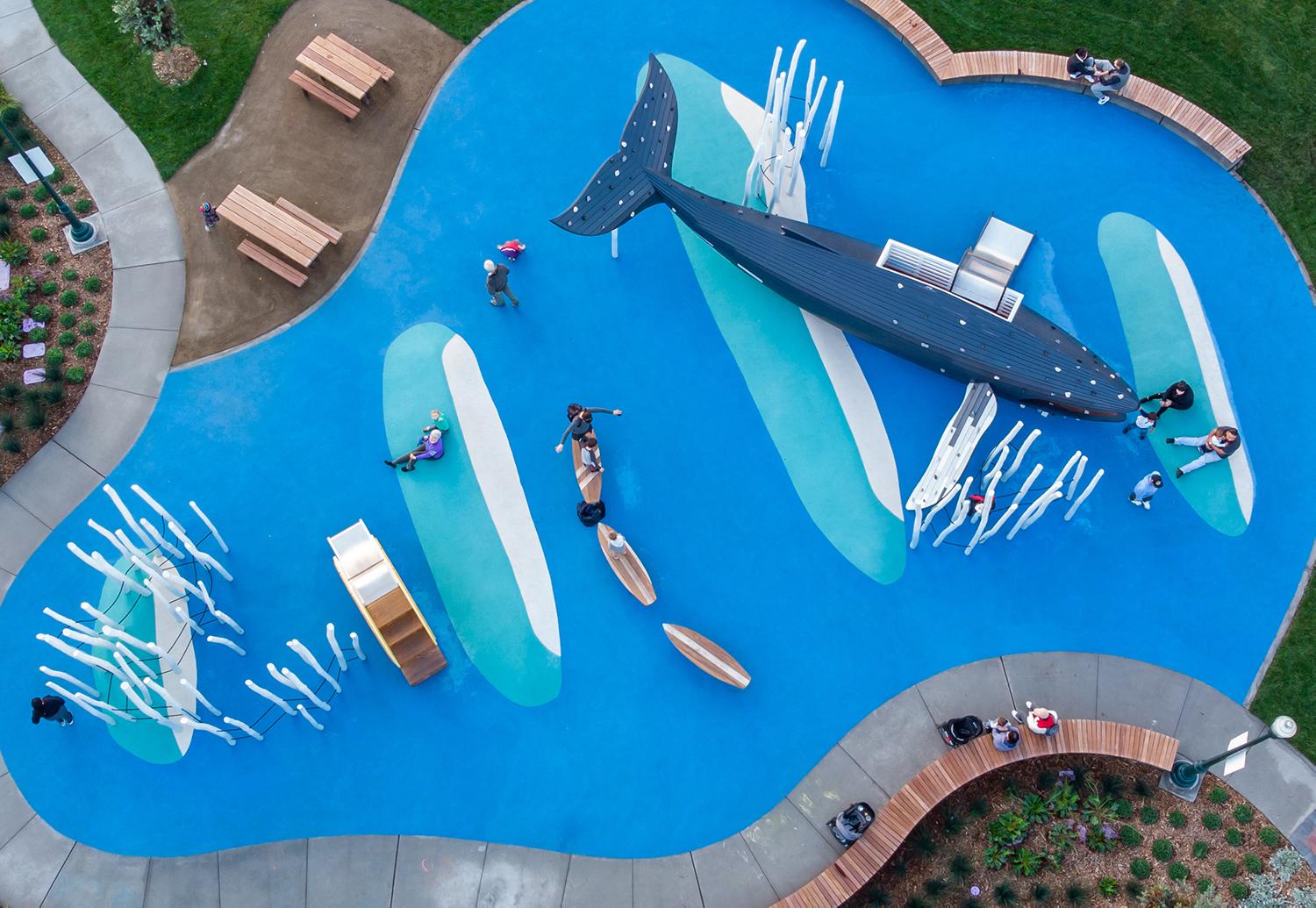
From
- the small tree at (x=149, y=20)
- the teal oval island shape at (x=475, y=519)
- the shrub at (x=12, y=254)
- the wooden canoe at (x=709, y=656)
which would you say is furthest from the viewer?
the small tree at (x=149, y=20)

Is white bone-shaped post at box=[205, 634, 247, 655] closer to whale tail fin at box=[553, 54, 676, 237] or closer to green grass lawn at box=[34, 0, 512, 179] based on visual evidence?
whale tail fin at box=[553, 54, 676, 237]

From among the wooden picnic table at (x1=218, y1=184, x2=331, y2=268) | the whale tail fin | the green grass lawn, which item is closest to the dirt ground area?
Result: the green grass lawn

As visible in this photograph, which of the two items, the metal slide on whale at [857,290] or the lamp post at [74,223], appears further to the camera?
the lamp post at [74,223]

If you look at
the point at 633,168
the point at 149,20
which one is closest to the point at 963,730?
the point at 633,168

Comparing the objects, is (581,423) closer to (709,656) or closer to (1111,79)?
(709,656)

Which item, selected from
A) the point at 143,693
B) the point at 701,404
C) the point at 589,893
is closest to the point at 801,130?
the point at 701,404

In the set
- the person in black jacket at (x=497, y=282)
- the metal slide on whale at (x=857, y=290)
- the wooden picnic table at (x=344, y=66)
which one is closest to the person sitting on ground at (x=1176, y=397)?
the metal slide on whale at (x=857, y=290)

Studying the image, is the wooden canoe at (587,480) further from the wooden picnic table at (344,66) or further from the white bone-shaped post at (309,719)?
the wooden picnic table at (344,66)
